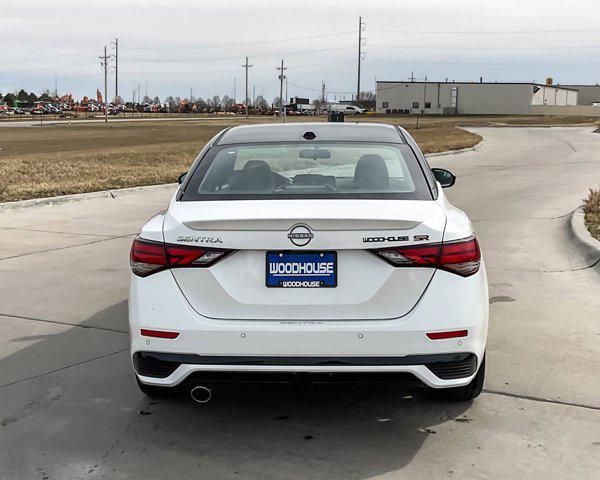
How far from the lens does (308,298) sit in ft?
11.8

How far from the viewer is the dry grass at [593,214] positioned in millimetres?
9816

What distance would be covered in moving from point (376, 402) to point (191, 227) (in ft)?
5.24

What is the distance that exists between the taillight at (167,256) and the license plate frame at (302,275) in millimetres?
227

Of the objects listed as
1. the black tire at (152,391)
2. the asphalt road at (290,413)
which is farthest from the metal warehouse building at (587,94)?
the black tire at (152,391)

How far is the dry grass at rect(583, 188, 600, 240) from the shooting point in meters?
9.82

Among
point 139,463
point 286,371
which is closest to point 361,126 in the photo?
point 286,371

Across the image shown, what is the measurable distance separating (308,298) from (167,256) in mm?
723

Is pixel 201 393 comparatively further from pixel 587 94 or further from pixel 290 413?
pixel 587 94

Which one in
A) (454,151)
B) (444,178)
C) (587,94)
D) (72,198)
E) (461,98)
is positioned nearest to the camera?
(444,178)

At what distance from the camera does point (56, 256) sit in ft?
29.2

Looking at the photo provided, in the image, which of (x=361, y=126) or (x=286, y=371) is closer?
(x=286, y=371)

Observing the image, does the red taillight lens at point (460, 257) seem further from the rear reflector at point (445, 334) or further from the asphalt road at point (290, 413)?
the asphalt road at point (290, 413)

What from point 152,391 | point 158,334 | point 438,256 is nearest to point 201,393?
point 158,334

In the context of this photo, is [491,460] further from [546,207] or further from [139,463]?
[546,207]
